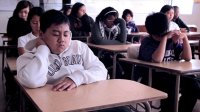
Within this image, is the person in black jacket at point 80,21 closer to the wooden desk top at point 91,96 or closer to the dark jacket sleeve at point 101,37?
the dark jacket sleeve at point 101,37

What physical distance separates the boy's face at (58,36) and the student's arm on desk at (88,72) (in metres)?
0.17

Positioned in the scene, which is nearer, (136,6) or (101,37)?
(101,37)

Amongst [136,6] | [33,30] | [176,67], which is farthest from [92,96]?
[136,6]

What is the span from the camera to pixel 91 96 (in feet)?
4.27

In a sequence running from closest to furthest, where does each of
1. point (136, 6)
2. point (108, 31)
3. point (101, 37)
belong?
point (101, 37) → point (108, 31) → point (136, 6)

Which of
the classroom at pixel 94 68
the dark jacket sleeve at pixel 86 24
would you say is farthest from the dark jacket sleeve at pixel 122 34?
the dark jacket sleeve at pixel 86 24

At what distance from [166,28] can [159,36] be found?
92 millimetres

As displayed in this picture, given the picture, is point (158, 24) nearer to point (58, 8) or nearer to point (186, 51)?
point (186, 51)

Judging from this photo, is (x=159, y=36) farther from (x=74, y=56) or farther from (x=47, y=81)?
(x=47, y=81)

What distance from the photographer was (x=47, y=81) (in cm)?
156

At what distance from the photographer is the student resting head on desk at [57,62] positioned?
1.41 meters

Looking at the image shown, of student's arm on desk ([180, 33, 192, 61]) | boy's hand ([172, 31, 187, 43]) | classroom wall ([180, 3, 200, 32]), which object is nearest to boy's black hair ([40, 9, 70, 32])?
boy's hand ([172, 31, 187, 43])

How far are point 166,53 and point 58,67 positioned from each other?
1202 millimetres

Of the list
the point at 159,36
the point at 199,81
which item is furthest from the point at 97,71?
the point at 199,81
